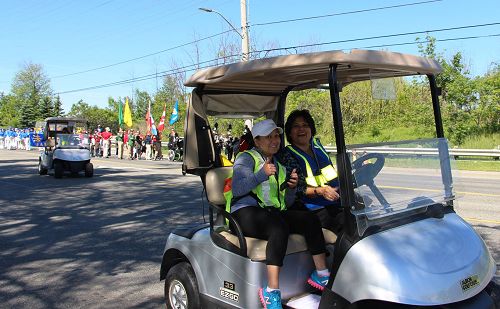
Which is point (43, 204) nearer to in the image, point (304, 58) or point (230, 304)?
point (230, 304)

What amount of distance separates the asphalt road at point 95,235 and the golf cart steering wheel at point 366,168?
405mm

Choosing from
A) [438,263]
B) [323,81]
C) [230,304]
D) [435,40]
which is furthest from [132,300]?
[435,40]

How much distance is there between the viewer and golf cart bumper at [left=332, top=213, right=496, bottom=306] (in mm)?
2674

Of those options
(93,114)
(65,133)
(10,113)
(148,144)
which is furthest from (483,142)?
(10,113)

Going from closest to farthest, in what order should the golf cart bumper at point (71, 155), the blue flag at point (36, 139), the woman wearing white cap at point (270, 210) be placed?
the woman wearing white cap at point (270, 210) → the golf cart bumper at point (71, 155) → the blue flag at point (36, 139)

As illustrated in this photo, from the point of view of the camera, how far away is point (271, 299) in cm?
316

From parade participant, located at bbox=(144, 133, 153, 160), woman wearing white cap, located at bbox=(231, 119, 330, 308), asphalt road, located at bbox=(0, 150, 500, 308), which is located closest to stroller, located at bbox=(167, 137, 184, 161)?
parade participant, located at bbox=(144, 133, 153, 160)

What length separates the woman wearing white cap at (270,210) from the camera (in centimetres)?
324

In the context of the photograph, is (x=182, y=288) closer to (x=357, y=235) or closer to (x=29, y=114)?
(x=357, y=235)

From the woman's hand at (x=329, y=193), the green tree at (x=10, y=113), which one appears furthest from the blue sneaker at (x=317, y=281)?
the green tree at (x=10, y=113)

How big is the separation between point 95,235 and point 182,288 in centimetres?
406

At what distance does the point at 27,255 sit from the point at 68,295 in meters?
1.84

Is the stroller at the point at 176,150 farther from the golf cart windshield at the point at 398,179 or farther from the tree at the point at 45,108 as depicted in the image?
the tree at the point at 45,108

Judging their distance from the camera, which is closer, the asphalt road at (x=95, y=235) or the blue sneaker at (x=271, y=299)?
the blue sneaker at (x=271, y=299)
